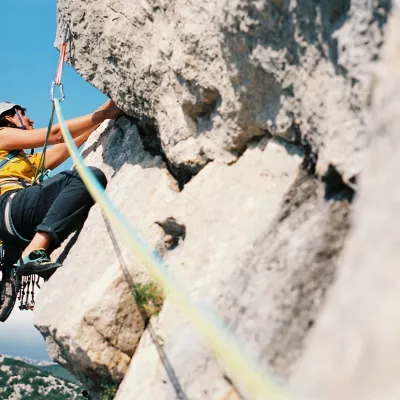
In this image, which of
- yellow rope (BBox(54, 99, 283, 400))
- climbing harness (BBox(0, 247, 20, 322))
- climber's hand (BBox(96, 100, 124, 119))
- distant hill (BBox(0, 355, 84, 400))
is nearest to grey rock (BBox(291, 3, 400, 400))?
yellow rope (BBox(54, 99, 283, 400))

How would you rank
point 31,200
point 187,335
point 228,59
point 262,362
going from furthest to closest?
1. point 31,200
2. point 228,59
3. point 187,335
4. point 262,362

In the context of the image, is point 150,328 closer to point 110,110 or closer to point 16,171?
point 110,110

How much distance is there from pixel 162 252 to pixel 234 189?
36.5 inches

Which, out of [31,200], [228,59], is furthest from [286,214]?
[31,200]

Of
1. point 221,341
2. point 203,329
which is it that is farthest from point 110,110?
point 221,341

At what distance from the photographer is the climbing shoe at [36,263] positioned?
6.11m

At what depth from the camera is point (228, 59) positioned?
14.9ft

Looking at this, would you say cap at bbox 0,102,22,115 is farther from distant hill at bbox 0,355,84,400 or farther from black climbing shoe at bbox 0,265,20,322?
distant hill at bbox 0,355,84,400

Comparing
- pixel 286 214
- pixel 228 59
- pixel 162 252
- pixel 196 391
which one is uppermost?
pixel 228 59

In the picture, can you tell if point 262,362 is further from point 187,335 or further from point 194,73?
point 194,73

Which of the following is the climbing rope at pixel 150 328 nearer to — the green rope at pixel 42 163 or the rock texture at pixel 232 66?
the rock texture at pixel 232 66

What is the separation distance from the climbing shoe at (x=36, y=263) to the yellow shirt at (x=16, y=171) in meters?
0.99

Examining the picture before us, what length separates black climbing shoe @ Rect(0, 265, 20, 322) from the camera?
7.09 metres

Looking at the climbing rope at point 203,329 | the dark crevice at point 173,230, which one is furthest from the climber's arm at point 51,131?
the dark crevice at point 173,230
